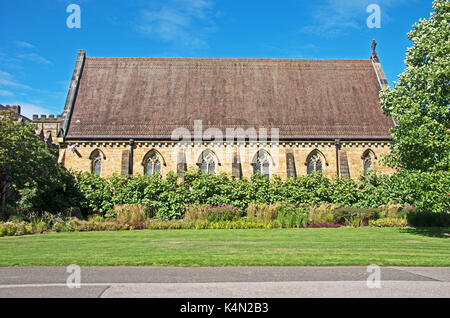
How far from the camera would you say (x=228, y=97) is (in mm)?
29062

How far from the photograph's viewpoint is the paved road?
581cm

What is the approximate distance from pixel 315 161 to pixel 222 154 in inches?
270

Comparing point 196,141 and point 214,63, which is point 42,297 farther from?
point 214,63

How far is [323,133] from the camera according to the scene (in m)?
27.0

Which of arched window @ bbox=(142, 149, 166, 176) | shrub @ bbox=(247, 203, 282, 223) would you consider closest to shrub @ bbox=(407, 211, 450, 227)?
shrub @ bbox=(247, 203, 282, 223)

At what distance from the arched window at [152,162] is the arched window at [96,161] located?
312 cm

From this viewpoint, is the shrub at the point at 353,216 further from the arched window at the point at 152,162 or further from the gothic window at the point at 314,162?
the arched window at the point at 152,162

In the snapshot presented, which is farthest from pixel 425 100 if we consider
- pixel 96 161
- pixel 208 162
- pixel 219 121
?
pixel 96 161

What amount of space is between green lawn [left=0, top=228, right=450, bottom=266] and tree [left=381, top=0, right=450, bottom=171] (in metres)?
3.22

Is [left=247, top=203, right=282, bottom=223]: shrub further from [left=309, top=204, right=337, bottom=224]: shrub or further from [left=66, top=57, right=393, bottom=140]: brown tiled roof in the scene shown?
[left=66, top=57, right=393, bottom=140]: brown tiled roof

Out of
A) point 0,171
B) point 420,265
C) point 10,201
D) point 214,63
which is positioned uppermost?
point 214,63

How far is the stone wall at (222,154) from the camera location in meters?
26.2
